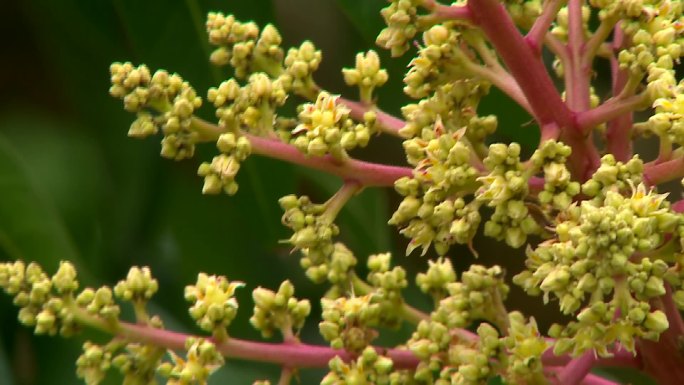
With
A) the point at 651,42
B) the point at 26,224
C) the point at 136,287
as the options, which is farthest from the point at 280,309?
the point at 26,224

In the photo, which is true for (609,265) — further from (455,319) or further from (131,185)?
(131,185)

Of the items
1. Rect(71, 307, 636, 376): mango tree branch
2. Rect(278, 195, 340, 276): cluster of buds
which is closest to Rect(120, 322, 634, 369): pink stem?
Rect(71, 307, 636, 376): mango tree branch

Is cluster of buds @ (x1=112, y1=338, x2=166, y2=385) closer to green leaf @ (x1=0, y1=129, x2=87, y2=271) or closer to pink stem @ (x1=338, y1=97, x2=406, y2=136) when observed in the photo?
pink stem @ (x1=338, y1=97, x2=406, y2=136)

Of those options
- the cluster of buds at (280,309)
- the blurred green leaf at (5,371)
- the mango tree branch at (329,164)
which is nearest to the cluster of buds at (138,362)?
the cluster of buds at (280,309)

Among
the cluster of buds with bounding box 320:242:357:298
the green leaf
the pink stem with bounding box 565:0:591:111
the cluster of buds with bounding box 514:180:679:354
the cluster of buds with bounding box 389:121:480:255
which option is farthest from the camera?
the green leaf

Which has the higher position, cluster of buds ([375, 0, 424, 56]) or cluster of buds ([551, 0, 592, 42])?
cluster of buds ([551, 0, 592, 42])

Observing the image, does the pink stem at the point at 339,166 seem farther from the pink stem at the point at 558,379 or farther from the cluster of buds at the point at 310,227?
the pink stem at the point at 558,379

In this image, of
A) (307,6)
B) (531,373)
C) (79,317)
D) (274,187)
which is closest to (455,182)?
(531,373)
